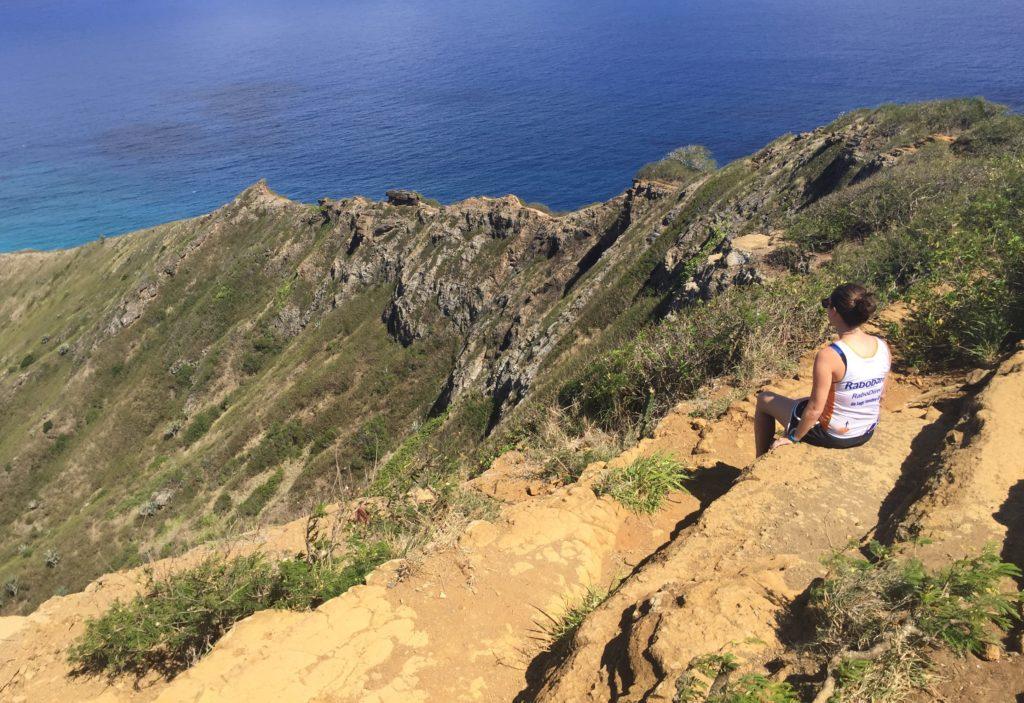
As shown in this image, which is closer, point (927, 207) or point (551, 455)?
point (551, 455)

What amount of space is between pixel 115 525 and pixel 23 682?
36.9m

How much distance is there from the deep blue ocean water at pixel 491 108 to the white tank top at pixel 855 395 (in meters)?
91.2

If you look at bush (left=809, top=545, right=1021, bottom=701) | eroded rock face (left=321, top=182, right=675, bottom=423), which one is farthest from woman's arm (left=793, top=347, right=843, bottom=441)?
eroded rock face (left=321, top=182, right=675, bottom=423)

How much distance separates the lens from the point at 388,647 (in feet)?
14.8

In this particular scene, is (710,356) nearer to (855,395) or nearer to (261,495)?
(855,395)

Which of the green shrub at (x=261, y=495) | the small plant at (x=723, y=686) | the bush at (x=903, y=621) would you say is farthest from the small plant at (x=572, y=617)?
the green shrub at (x=261, y=495)

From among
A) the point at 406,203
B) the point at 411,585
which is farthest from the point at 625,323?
the point at 406,203

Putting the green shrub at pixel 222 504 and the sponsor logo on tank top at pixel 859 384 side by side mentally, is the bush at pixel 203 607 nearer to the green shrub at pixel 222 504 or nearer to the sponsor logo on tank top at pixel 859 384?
the sponsor logo on tank top at pixel 859 384

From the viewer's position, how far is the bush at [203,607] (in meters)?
5.15

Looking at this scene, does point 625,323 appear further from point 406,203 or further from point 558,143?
point 558,143

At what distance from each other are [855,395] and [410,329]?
37.5 meters

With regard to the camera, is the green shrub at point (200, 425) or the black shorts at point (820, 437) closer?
the black shorts at point (820, 437)

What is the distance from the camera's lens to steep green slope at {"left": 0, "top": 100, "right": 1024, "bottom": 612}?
33.2 feet

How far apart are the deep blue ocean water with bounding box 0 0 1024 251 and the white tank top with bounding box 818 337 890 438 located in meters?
91.2
